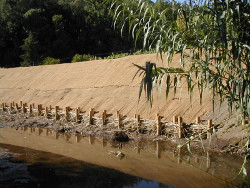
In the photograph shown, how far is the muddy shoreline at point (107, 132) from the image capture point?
8.04 meters

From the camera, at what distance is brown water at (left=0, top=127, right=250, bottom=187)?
644 cm

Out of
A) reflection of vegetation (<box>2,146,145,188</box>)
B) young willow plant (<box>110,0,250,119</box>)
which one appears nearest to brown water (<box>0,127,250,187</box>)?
reflection of vegetation (<box>2,146,145,188</box>)

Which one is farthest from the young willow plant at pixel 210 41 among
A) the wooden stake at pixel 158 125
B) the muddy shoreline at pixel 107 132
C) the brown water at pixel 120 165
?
the wooden stake at pixel 158 125

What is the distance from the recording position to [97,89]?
54.7 ft

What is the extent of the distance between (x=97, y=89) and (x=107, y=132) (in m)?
5.56

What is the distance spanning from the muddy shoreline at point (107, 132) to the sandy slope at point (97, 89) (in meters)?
1.22

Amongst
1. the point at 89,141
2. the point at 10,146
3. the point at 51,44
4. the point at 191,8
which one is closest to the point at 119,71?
the point at 89,141

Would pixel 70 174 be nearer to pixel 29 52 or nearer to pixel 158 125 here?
pixel 158 125

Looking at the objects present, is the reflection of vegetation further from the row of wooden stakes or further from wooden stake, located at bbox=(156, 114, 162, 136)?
wooden stake, located at bbox=(156, 114, 162, 136)

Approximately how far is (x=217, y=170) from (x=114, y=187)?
2.33 meters

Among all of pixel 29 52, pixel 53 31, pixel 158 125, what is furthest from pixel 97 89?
pixel 53 31

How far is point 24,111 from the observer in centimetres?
1742

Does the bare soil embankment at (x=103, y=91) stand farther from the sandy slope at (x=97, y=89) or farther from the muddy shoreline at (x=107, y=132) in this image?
the muddy shoreline at (x=107, y=132)

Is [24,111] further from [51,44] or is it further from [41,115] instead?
[51,44]
